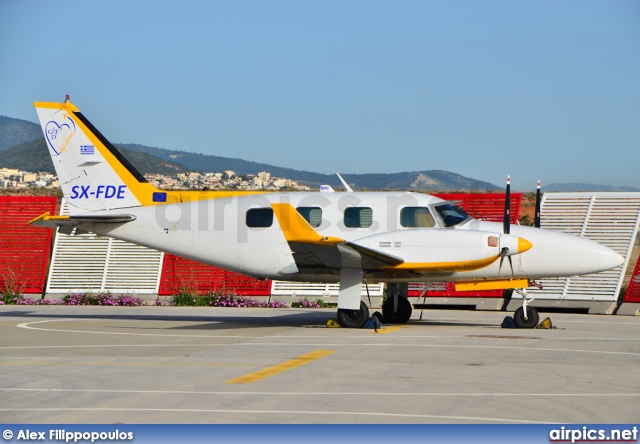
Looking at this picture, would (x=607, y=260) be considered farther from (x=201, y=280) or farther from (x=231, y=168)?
(x=231, y=168)

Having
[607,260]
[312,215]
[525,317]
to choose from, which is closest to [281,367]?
[312,215]

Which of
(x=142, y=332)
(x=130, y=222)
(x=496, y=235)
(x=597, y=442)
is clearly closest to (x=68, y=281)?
(x=130, y=222)

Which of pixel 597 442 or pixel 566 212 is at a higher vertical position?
pixel 566 212

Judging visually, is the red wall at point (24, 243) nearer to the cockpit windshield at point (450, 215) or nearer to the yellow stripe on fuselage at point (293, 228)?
the yellow stripe on fuselage at point (293, 228)

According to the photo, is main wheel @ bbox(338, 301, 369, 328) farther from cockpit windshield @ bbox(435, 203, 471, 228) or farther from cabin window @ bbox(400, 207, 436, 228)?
cockpit windshield @ bbox(435, 203, 471, 228)

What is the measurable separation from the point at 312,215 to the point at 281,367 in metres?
6.39

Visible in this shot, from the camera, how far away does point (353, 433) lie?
699 centimetres

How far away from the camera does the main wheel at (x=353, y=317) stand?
1642cm

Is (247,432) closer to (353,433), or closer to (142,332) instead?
(353,433)

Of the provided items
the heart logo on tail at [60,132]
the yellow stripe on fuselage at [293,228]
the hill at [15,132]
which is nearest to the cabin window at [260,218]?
the yellow stripe on fuselage at [293,228]

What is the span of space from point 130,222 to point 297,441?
39.4ft

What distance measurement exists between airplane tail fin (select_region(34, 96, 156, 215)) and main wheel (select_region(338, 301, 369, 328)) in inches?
207

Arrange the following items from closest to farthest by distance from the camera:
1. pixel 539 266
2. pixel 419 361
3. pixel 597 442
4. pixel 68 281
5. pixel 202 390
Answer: pixel 597 442 → pixel 202 390 → pixel 419 361 → pixel 539 266 → pixel 68 281

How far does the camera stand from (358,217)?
16906 mm
